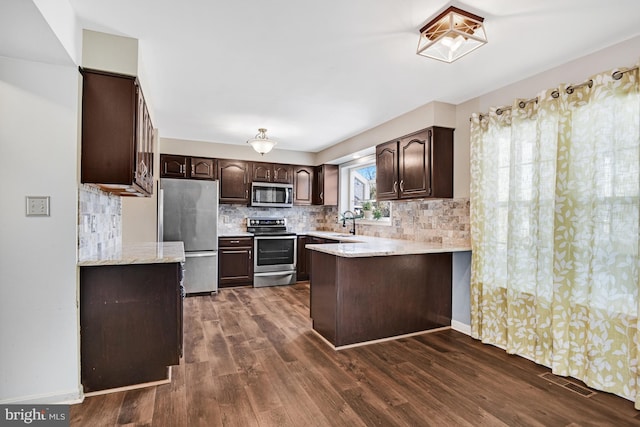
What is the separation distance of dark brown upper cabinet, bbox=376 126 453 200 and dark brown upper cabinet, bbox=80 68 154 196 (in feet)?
8.76

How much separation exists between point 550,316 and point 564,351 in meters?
0.25

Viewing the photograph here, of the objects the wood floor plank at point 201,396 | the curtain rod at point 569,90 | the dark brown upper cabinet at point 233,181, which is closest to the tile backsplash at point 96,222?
the wood floor plank at point 201,396

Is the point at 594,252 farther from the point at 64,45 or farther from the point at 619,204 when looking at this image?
the point at 64,45

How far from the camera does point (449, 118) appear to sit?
3490 mm

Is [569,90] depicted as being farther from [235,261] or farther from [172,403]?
[235,261]

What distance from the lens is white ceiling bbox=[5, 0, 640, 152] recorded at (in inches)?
74.9

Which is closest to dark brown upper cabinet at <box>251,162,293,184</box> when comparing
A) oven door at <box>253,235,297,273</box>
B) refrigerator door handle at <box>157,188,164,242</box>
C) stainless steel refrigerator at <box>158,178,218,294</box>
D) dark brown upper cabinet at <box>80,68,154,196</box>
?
stainless steel refrigerator at <box>158,178,218,294</box>

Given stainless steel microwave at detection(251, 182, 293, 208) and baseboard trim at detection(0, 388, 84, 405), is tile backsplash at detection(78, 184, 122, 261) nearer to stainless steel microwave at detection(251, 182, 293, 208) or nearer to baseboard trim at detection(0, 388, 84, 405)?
baseboard trim at detection(0, 388, 84, 405)

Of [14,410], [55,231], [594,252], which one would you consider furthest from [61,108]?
[594,252]

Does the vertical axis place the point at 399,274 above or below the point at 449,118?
below

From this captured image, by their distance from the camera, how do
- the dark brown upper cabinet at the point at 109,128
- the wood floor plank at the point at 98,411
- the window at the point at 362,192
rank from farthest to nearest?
the window at the point at 362,192
the dark brown upper cabinet at the point at 109,128
the wood floor plank at the point at 98,411

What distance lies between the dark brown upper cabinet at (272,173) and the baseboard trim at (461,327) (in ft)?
11.7

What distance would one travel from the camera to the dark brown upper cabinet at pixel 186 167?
201 inches

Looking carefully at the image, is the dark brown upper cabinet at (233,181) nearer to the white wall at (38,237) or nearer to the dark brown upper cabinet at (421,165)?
the dark brown upper cabinet at (421,165)
